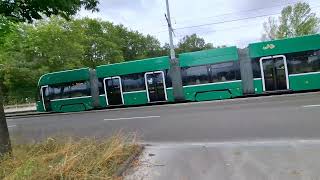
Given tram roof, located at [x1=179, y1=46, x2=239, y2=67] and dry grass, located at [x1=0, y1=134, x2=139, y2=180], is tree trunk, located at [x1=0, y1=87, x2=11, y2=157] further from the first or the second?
tram roof, located at [x1=179, y1=46, x2=239, y2=67]

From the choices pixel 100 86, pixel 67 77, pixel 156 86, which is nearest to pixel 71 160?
pixel 156 86

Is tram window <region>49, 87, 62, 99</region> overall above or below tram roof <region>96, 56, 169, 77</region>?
below

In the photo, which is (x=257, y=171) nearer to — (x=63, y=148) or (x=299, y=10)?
(x=63, y=148)

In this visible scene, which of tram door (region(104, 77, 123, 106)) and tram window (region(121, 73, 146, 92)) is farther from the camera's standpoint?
tram door (region(104, 77, 123, 106))

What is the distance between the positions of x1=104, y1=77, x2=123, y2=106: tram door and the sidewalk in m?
14.3

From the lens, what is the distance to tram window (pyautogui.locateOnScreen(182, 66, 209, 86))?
1983 cm

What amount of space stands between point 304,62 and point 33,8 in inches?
556

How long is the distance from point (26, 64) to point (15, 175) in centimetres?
3195

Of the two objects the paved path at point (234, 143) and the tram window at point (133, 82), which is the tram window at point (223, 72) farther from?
the paved path at point (234, 143)

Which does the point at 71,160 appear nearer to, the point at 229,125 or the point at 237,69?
the point at 229,125

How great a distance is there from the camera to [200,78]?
65.4 ft

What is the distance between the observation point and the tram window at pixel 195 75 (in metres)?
19.8

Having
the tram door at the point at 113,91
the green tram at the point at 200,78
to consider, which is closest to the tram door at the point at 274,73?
the green tram at the point at 200,78

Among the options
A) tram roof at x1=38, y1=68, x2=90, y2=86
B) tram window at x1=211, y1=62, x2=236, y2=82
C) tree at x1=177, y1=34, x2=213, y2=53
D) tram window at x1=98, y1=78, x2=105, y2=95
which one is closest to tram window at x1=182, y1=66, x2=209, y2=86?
tram window at x1=211, y1=62, x2=236, y2=82
